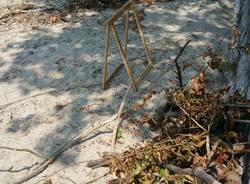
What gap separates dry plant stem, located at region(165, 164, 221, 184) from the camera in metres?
3.10

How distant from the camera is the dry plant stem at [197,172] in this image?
310 centimetres

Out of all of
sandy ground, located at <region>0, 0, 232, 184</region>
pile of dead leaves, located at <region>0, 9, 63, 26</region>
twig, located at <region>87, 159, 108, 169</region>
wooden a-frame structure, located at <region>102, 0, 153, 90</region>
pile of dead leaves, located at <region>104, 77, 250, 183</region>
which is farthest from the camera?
pile of dead leaves, located at <region>0, 9, 63, 26</region>

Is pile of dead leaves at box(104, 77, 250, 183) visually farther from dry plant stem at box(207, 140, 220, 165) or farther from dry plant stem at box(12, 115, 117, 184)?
dry plant stem at box(12, 115, 117, 184)

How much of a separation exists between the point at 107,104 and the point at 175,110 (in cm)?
71

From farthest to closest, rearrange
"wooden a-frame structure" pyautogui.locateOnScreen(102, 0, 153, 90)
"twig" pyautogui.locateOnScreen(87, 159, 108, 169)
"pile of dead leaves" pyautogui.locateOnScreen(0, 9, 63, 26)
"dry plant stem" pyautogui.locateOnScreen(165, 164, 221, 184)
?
"pile of dead leaves" pyautogui.locateOnScreen(0, 9, 63, 26) → "wooden a-frame structure" pyautogui.locateOnScreen(102, 0, 153, 90) → "twig" pyautogui.locateOnScreen(87, 159, 108, 169) → "dry plant stem" pyautogui.locateOnScreen(165, 164, 221, 184)

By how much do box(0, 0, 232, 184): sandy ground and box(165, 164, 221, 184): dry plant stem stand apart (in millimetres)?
570

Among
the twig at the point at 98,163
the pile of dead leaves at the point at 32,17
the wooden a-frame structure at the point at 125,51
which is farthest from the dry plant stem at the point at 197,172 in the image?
the pile of dead leaves at the point at 32,17

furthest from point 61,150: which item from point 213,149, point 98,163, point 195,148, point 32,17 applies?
point 32,17

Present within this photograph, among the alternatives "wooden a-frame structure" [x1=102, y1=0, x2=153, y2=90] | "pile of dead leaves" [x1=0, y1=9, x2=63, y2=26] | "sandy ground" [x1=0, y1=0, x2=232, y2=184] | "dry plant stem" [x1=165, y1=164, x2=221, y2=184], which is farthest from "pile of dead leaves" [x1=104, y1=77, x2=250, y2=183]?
"pile of dead leaves" [x1=0, y1=9, x2=63, y2=26]

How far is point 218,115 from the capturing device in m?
3.48

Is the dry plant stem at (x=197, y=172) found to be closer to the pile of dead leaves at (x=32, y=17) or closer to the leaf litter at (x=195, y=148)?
the leaf litter at (x=195, y=148)

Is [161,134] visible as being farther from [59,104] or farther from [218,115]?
[59,104]

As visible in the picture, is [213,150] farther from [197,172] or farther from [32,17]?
[32,17]

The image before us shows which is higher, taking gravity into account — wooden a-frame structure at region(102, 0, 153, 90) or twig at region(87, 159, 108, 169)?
wooden a-frame structure at region(102, 0, 153, 90)
